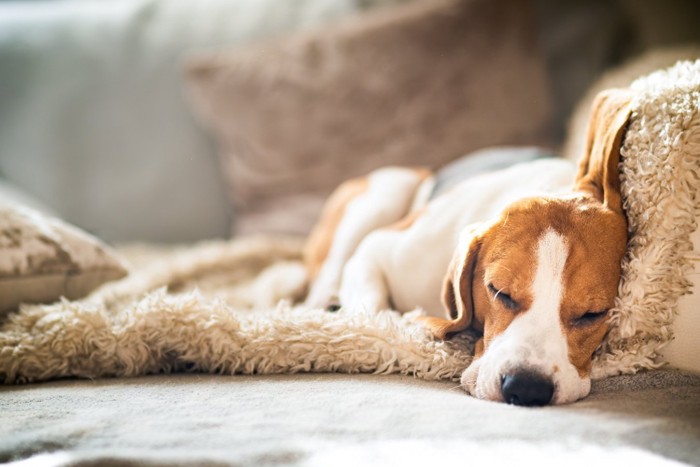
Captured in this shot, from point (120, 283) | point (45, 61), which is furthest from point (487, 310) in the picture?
point (45, 61)

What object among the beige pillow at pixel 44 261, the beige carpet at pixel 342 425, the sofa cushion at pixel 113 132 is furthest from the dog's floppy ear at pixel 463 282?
the sofa cushion at pixel 113 132

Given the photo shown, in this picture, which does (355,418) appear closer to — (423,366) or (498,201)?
(423,366)

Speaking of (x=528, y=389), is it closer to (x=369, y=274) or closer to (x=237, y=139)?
(x=369, y=274)

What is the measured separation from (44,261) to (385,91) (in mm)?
1230

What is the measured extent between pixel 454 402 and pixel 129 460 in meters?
0.49

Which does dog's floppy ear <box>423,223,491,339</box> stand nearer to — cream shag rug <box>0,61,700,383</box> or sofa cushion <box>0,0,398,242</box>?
cream shag rug <box>0,61,700,383</box>

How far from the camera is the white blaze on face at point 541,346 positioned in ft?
3.59

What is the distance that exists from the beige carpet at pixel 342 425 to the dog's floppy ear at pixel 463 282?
0.42ft

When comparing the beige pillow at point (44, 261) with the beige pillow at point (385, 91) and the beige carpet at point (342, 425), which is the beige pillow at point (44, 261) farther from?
the beige pillow at point (385, 91)

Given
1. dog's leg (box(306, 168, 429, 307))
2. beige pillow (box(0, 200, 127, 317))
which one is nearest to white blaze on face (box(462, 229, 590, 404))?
dog's leg (box(306, 168, 429, 307))

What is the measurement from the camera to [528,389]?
1074 millimetres

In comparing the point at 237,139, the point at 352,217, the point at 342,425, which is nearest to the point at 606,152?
the point at 342,425

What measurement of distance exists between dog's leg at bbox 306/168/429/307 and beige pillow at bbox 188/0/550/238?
18cm

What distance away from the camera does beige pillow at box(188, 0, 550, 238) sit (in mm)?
2221
